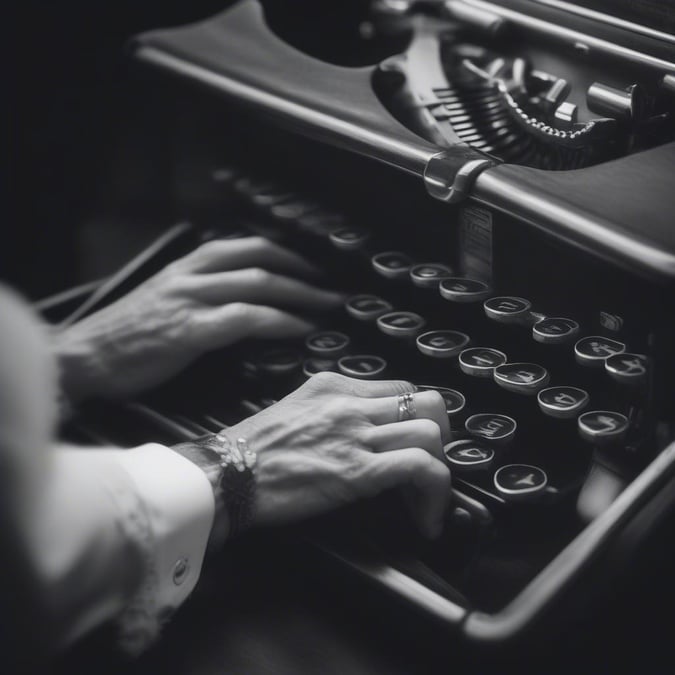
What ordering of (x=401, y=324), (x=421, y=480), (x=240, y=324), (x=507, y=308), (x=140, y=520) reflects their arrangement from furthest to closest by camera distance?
(x=240, y=324)
(x=401, y=324)
(x=507, y=308)
(x=421, y=480)
(x=140, y=520)

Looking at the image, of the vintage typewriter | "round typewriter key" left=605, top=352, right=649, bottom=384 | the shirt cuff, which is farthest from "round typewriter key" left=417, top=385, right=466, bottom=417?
the shirt cuff

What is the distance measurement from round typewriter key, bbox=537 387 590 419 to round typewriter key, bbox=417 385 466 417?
134 millimetres

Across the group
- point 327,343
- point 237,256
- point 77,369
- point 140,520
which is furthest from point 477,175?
point 77,369

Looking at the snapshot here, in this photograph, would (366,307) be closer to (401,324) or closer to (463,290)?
(401,324)

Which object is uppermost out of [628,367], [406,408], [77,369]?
[628,367]

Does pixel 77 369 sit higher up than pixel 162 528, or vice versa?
pixel 162 528

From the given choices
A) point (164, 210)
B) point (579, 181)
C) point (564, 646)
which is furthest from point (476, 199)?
point (164, 210)

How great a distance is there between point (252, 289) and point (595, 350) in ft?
1.94

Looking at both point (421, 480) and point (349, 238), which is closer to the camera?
point (421, 480)

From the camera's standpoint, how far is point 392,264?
4.52 feet

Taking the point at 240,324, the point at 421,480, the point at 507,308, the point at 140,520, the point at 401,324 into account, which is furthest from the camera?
the point at 240,324

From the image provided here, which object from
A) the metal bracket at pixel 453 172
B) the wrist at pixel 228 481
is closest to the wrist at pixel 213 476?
the wrist at pixel 228 481

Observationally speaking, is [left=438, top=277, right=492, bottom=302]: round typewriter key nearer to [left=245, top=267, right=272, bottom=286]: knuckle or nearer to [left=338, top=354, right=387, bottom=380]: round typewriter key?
[left=338, top=354, right=387, bottom=380]: round typewriter key

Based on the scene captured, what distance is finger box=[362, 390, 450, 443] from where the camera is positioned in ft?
Answer: 3.80
